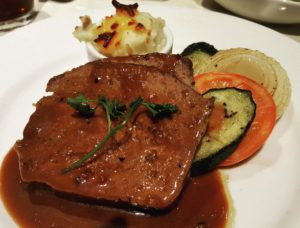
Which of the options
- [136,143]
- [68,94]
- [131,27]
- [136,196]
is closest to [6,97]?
[68,94]

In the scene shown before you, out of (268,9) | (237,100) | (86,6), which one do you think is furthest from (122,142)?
(86,6)

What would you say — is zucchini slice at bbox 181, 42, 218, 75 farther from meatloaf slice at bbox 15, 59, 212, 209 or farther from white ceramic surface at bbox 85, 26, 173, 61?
meatloaf slice at bbox 15, 59, 212, 209

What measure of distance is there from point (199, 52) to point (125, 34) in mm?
724

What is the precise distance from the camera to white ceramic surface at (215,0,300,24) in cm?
390

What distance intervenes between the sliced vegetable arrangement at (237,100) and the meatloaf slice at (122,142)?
27 centimetres

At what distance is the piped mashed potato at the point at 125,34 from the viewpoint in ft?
10.4

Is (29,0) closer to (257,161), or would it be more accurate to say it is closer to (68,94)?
(68,94)

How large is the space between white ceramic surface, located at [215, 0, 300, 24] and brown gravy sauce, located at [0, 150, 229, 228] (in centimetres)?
218

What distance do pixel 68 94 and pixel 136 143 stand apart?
664 mm

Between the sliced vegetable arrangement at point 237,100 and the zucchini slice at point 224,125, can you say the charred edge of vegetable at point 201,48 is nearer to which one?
the sliced vegetable arrangement at point 237,100

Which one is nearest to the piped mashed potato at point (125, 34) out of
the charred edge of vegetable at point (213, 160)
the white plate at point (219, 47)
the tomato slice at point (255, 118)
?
the white plate at point (219, 47)

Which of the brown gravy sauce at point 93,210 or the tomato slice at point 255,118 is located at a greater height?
the tomato slice at point 255,118

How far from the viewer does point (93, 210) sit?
247 centimetres

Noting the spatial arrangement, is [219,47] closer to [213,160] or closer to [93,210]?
[213,160]
